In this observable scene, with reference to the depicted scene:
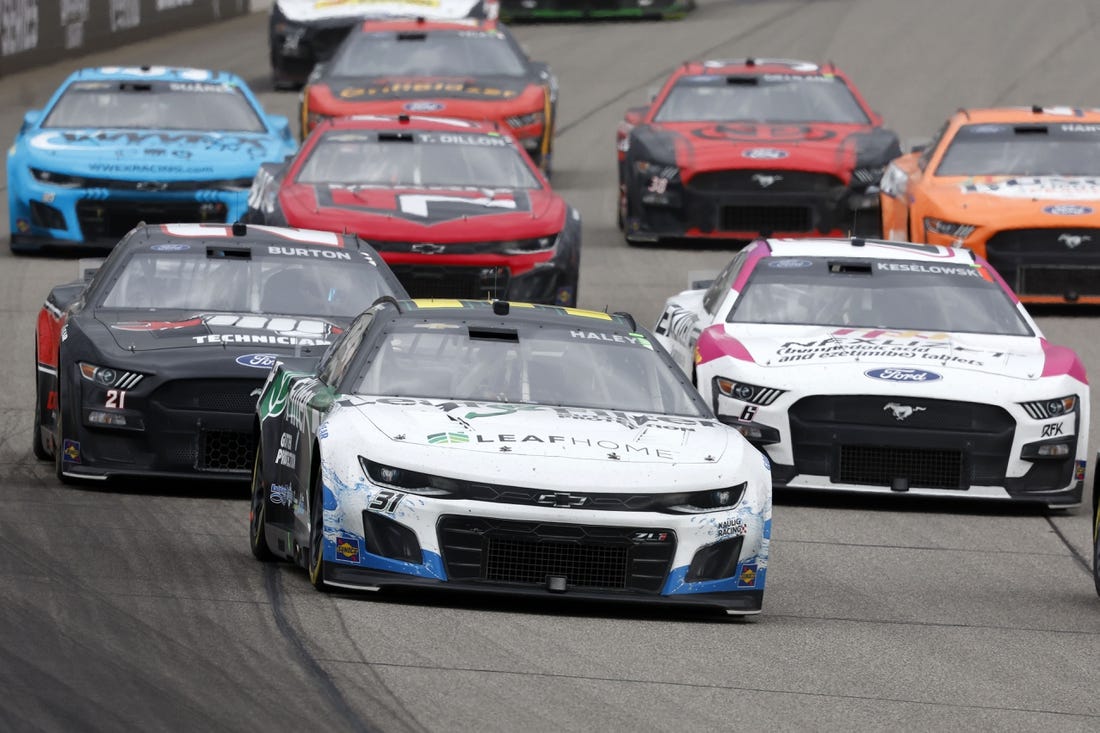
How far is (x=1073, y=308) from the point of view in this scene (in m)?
20.4

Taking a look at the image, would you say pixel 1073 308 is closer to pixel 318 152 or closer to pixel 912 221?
pixel 912 221

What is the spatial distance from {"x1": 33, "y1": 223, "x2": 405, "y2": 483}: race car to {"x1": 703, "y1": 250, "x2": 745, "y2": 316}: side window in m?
2.02

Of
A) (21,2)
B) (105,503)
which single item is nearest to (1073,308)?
(105,503)

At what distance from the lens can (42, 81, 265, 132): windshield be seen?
70.6ft

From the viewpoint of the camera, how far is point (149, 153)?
2050cm

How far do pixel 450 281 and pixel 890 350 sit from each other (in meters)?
4.48

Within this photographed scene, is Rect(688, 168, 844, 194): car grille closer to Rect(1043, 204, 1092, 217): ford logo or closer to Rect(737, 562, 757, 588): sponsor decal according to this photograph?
Rect(1043, 204, 1092, 217): ford logo

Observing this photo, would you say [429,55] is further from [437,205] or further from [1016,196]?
[437,205]

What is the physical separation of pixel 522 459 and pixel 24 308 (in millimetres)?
10004

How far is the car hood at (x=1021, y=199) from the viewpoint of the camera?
19.6 metres

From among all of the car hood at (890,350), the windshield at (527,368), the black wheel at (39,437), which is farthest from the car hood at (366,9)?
the windshield at (527,368)

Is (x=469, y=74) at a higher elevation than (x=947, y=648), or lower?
lower

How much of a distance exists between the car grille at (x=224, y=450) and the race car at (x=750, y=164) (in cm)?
942

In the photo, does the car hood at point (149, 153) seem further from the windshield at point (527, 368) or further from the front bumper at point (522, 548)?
the front bumper at point (522, 548)
